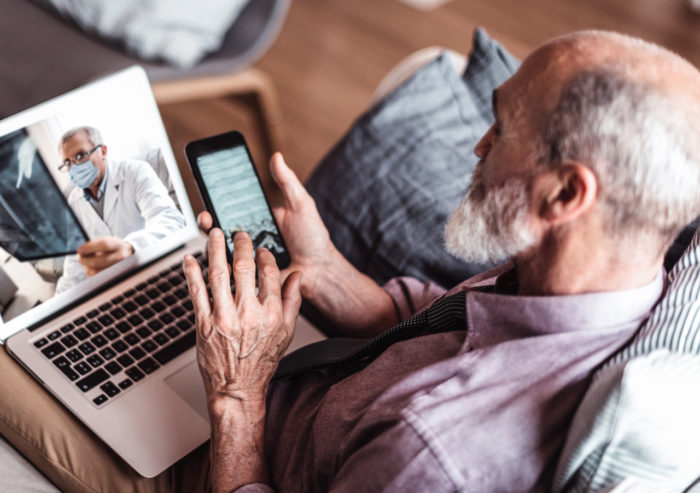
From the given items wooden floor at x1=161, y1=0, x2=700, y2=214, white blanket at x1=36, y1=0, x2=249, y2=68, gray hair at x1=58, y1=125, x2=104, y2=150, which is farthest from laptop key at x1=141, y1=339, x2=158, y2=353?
wooden floor at x1=161, y1=0, x2=700, y2=214

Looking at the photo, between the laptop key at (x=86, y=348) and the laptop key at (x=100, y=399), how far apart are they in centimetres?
8

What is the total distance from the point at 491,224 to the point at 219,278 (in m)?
0.38

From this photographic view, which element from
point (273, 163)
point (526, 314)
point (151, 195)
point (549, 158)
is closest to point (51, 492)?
point (151, 195)

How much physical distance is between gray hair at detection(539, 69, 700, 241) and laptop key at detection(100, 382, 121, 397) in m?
0.69

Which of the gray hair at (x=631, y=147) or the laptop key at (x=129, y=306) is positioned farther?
the laptop key at (x=129, y=306)

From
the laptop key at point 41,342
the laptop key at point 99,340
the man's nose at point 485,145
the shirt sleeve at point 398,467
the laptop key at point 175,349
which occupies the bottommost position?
the laptop key at point 175,349

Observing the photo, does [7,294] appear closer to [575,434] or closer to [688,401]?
[575,434]

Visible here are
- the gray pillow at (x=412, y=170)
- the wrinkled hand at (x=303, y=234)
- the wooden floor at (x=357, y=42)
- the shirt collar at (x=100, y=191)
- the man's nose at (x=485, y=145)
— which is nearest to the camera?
the man's nose at (x=485, y=145)

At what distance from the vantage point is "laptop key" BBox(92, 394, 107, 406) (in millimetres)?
927

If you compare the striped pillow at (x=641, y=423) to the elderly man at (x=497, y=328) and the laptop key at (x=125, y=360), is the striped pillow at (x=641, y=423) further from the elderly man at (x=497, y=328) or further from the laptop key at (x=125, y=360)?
the laptop key at (x=125, y=360)

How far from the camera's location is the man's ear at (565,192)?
72 cm

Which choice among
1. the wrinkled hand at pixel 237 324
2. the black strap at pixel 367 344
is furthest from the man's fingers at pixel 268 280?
the black strap at pixel 367 344

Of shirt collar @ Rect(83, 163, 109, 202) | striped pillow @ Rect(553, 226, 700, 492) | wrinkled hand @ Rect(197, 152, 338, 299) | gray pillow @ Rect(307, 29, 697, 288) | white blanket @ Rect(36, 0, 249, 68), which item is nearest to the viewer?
striped pillow @ Rect(553, 226, 700, 492)

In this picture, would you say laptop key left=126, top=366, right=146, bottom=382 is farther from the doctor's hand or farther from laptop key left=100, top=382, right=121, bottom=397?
the doctor's hand
